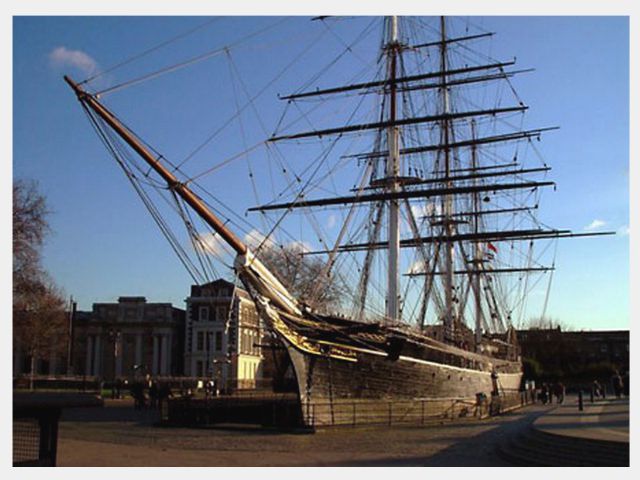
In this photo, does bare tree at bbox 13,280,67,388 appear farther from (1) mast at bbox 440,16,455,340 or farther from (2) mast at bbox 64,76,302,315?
(1) mast at bbox 440,16,455,340

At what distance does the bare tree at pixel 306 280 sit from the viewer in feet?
92.6

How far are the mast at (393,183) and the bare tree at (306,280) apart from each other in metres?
2.40

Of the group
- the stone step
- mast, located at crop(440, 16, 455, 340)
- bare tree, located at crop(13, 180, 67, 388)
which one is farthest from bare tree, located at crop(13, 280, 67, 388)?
the stone step

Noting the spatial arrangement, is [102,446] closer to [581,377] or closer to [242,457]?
[242,457]

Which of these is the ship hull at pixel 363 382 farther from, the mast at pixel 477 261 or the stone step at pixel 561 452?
the mast at pixel 477 261

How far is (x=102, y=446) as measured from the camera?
17.2 metres

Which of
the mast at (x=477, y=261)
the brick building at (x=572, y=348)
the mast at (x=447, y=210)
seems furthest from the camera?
the brick building at (x=572, y=348)

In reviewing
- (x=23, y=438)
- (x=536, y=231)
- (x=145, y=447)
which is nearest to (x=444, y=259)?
(x=536, y=231)

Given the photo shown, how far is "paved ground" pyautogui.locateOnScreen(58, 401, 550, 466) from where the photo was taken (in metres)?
14.5

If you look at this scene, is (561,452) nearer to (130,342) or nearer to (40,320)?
(40,320)

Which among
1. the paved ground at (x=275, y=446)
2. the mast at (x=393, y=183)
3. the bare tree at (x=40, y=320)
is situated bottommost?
the paved ground at (x=275, y=446)

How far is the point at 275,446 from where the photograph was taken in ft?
58.8

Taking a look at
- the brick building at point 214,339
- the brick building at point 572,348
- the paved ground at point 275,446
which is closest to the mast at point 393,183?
the paved ground at point 275,446

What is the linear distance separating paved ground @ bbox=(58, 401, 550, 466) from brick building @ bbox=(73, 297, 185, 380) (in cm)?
5811
